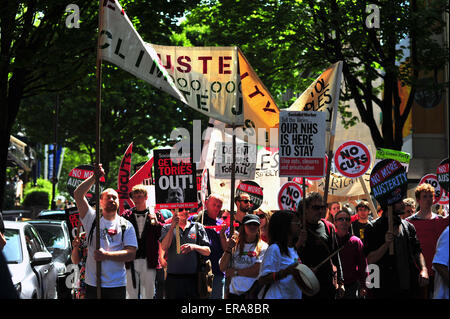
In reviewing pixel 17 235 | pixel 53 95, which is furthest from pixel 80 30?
pixel 53 95

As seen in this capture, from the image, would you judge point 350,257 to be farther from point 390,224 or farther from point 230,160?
point 230,160

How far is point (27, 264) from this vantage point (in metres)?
9.88

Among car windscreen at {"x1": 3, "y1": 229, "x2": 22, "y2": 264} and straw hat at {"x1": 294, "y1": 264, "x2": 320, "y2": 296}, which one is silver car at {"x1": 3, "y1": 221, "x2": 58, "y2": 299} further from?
straw hat at {"x1": 294, "y1": 264, "x2": 320, "y2": 296}

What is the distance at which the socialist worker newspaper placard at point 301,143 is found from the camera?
10.1 m

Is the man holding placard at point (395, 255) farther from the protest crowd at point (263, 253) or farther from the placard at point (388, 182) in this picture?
the placard at point (388, 182)

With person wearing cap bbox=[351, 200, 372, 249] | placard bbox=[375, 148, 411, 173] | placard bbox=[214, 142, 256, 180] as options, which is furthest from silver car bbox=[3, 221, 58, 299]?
placard bbox=[375, 148, 411, 173]

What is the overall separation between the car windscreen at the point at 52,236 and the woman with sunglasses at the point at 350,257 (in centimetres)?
601

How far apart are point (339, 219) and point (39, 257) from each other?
3562mm

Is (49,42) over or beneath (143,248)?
over

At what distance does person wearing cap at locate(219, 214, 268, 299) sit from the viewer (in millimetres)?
8117

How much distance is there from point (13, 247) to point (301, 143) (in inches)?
148

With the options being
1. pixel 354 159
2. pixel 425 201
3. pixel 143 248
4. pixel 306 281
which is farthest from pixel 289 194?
pixel 306 281

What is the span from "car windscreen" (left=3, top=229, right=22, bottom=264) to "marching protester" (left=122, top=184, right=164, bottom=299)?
132 centimetres
